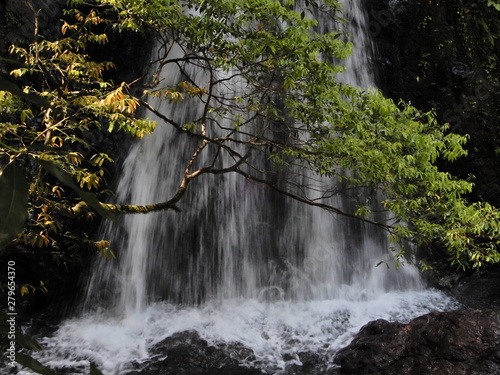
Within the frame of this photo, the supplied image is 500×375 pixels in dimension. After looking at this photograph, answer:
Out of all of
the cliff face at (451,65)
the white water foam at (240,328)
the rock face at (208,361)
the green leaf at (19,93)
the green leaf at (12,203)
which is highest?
the cliff face at (451,65)

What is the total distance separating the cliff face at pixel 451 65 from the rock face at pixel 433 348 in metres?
5.19

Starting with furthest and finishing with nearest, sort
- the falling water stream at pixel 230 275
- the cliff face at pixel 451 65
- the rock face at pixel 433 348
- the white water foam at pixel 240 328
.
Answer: the cliff face at pixel 451 65, the falling water stream at pixel 230 275, the white water foam at pixel 240 328, the rock face at pixel 433 348

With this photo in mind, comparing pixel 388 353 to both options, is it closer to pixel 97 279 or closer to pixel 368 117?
pixel 368 117

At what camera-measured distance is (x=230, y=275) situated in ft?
26.3

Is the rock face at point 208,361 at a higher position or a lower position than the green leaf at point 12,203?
lower

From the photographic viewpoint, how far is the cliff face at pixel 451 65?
31.4 ft

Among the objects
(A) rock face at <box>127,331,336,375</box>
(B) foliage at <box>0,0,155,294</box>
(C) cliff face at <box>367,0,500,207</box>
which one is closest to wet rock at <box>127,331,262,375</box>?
(A) rock face at <box>127,331,336,375</box>

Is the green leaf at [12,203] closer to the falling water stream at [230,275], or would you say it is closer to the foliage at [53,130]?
the foliage at [53,130]

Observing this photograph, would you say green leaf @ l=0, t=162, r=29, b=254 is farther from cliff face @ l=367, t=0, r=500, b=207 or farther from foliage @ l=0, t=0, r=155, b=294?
cliff face @ l=367, t=0, r=500, b=207

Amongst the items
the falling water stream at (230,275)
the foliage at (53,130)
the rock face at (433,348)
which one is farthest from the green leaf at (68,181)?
the falling water stream at (230,275)

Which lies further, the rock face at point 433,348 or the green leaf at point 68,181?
the rock face at point 433,348

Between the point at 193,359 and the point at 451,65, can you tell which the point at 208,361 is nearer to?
the point at 193,359

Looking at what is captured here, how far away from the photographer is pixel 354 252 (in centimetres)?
899

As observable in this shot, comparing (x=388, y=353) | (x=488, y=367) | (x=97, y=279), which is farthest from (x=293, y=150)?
(x=97, y=279)
